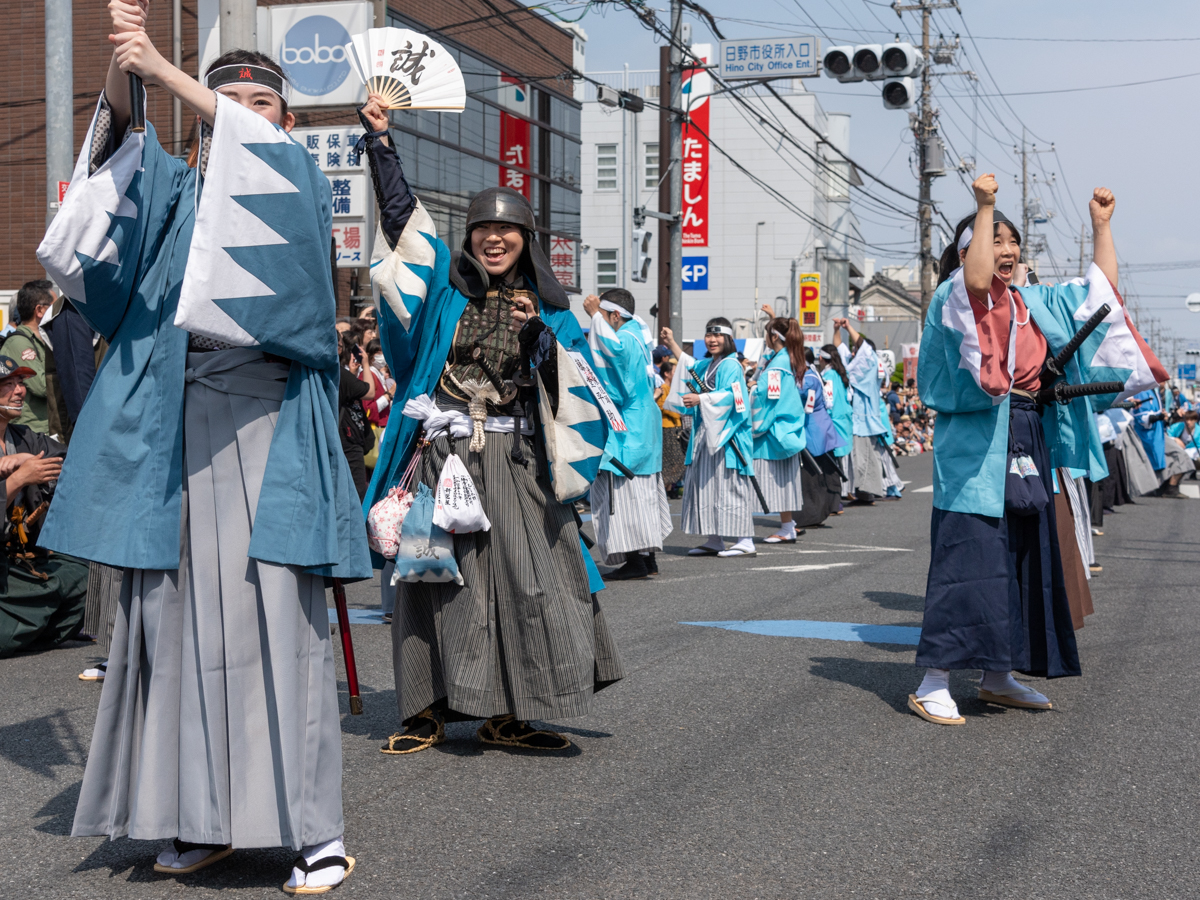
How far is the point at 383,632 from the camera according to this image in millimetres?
6629

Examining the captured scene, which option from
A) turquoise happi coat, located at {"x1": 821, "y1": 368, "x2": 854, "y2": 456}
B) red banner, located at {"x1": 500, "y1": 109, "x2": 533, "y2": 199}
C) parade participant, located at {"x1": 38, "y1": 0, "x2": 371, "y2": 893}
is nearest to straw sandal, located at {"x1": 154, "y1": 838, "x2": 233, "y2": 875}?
Result: parade participant, located at {"x1": 38, "y1": 0, "x2": 371, "y2": 893}

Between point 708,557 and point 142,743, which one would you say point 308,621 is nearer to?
point 142,743

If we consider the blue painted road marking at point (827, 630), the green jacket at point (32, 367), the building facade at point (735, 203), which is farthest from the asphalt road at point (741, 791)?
the building facade at point (735, 203)

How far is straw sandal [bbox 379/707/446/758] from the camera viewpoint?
14.0 ft

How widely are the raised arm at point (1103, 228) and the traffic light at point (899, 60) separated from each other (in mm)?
12103

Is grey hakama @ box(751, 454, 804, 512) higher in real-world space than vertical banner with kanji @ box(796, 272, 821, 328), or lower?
lower

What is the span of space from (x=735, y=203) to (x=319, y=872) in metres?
44.4

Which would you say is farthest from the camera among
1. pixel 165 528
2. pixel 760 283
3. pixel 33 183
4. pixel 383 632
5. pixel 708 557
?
pixel 760 283

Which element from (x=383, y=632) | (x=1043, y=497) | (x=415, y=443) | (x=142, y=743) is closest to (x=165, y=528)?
(x=142, y=743)

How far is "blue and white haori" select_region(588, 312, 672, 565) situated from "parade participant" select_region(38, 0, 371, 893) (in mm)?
4543

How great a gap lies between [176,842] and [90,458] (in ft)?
3.20

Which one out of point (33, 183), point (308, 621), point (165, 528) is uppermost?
point (33, 183)

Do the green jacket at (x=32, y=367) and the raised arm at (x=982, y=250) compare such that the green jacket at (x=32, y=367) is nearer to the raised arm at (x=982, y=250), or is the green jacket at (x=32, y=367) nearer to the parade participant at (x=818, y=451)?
the raised arm at (x=982, y=250)

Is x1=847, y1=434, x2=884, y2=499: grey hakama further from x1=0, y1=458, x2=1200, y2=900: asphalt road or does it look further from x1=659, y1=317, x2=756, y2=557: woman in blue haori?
x1=0, y1=458, x2=1200, y2=900: asphalt road
